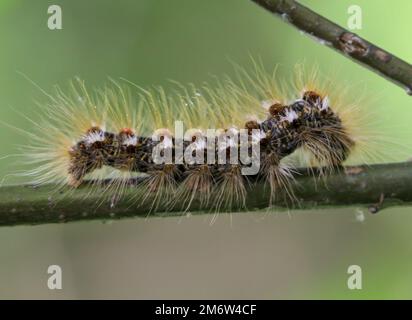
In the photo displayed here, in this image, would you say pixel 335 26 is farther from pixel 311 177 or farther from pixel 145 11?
pixel 145 11

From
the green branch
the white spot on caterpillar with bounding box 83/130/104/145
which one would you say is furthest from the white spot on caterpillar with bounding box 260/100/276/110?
the white spot on caterpillar with bounding box 83/130/104/145

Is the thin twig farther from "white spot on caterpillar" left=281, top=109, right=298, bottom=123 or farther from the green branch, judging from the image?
"white spot on caterpillar" left=281, top=109, right=298, bottom=123

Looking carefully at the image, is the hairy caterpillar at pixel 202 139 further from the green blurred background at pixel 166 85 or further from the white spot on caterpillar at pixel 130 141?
the green blurred background at pixel 166 85

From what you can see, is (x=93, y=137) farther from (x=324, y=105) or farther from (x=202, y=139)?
(x=324, y=105)

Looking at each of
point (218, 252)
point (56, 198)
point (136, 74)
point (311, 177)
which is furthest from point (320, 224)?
point (56, 198)

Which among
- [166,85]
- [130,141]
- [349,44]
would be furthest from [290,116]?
[166,85]

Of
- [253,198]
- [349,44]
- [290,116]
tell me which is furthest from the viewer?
[290,116]
